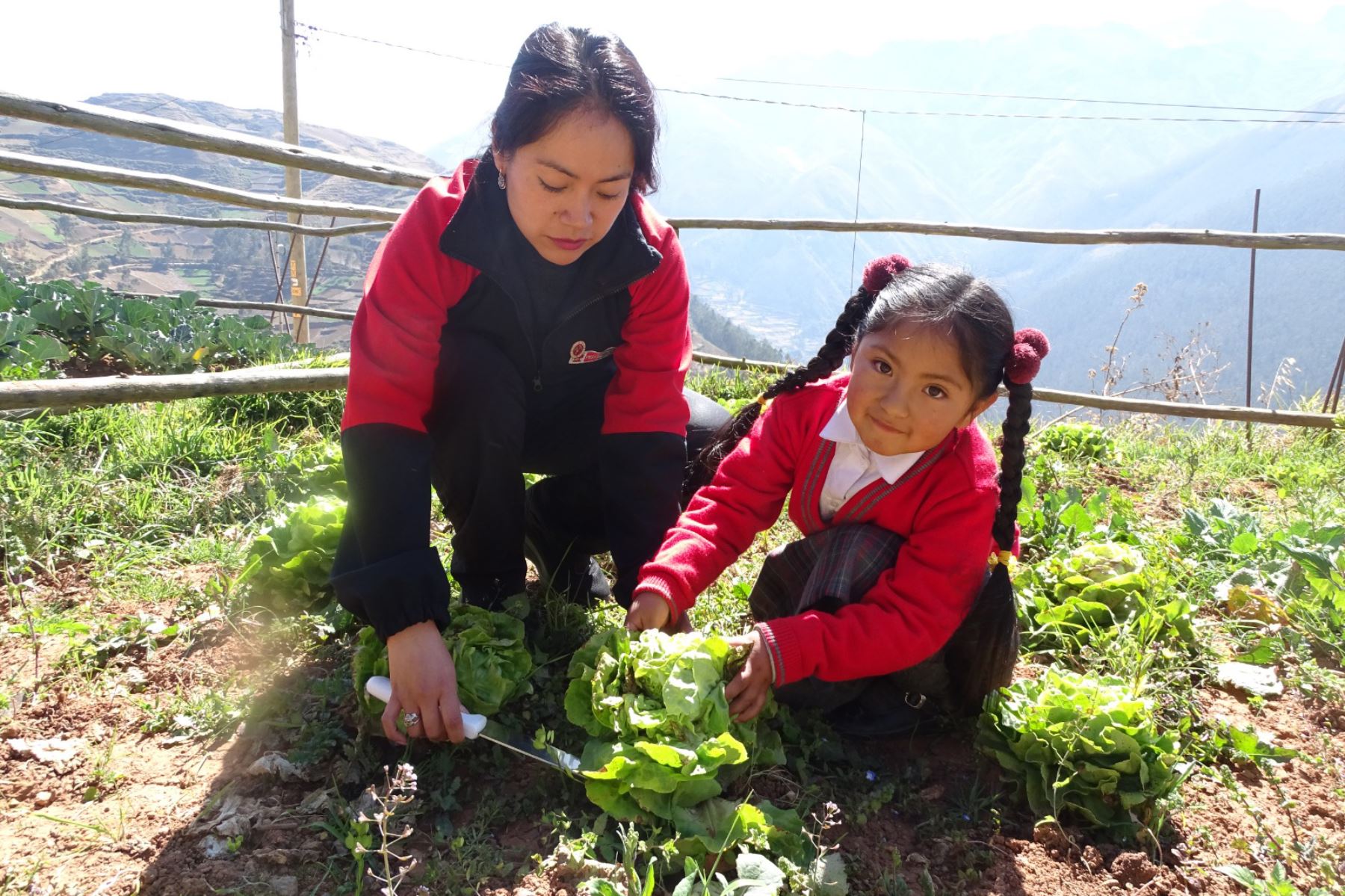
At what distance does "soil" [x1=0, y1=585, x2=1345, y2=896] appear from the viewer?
4.64ft

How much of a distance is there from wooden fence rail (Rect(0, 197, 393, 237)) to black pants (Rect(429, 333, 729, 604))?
151 inches

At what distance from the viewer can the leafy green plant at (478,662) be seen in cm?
167

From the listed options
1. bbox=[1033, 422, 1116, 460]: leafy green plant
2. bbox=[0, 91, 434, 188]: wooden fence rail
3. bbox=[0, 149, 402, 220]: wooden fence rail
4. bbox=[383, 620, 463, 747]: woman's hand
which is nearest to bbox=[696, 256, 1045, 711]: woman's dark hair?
bbox=[383, 620, 463, 747]: woman's hand

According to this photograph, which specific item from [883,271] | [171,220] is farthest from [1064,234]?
[171,220]

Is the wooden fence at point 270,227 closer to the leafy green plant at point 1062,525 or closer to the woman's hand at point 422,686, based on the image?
the woman's hand at point 422,686

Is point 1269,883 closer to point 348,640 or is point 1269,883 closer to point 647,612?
point 647,612

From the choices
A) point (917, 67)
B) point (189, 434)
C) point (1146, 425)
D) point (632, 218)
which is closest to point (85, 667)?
point (189, 434)

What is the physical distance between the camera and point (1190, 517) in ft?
9.04

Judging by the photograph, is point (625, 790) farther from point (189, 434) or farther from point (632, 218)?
point (189, 434)

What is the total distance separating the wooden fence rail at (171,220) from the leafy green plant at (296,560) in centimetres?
354

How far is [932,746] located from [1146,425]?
11.6ft

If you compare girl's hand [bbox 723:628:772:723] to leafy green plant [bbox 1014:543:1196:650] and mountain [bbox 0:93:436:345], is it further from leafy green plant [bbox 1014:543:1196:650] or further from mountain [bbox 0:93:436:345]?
mountain [bbox 0:93:436:345]

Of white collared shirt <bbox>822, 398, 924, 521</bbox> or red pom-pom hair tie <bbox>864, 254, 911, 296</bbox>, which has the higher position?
red pom-pom hair tie <bbox>864, 254, 911, 296</bbox>

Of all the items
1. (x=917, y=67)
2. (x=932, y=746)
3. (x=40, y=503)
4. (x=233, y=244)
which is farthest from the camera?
(x=917, y=67)
